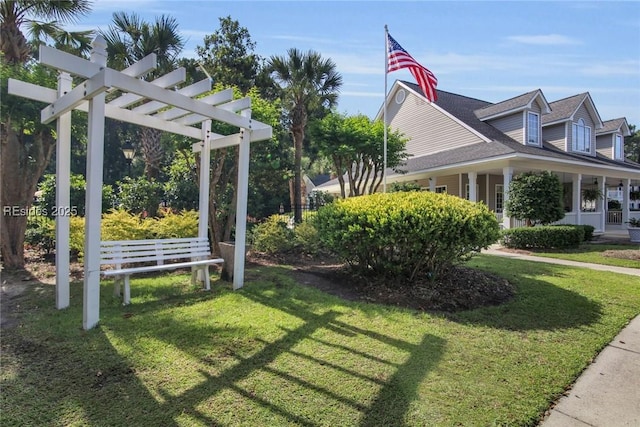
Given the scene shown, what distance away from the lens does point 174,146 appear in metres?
8.09

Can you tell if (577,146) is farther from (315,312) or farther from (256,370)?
(256,370)

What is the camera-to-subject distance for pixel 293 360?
10.4ft

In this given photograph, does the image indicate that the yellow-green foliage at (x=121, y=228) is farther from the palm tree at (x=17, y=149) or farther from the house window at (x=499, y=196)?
the house window at (x=499, y=196)

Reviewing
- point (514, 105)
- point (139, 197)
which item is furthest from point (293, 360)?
point (514, 105)

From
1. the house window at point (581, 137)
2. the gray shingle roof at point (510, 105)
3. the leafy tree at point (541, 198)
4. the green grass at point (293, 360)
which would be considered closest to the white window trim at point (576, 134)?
the house window at point (581, 137)

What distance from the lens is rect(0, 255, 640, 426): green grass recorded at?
2.41 meters

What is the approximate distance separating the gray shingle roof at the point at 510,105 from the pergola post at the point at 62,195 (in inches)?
647

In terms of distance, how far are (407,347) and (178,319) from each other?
273cm

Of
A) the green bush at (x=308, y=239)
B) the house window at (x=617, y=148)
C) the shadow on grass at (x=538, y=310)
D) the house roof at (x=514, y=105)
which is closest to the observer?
the shadow on grass at (x=538, y=310)

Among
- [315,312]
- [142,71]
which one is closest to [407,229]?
[315,312]

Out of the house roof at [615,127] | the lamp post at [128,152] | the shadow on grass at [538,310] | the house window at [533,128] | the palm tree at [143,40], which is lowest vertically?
the shadow on grass at [538,310]

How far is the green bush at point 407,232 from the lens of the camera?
502 cm

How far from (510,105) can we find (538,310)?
46.0 feet

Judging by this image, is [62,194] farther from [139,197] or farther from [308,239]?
[139,197]
